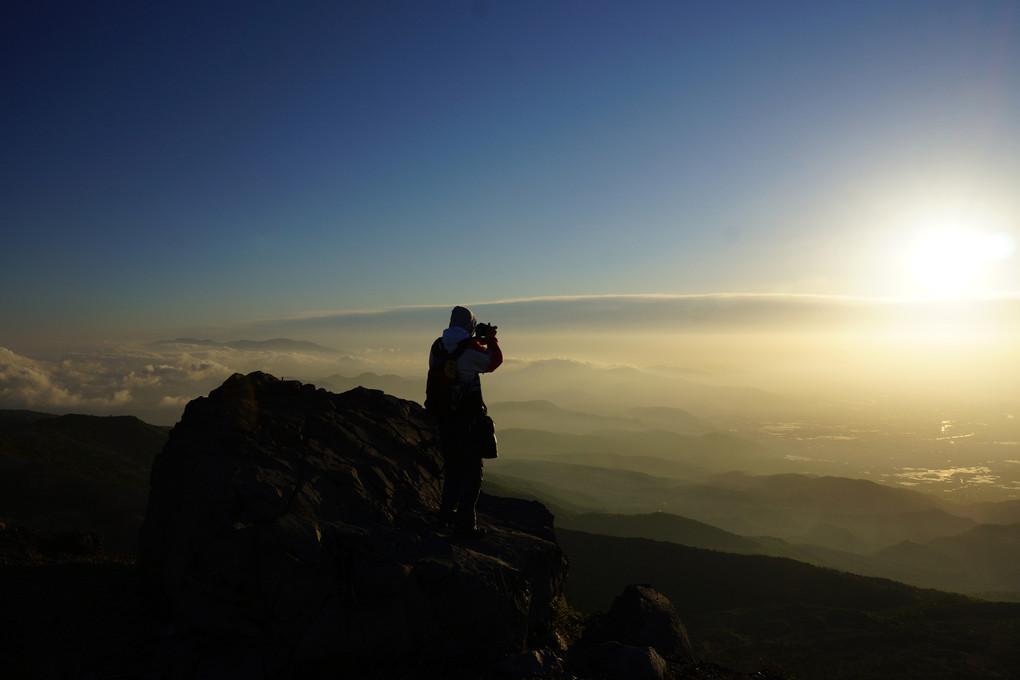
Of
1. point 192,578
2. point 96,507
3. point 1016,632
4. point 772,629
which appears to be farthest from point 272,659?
point 96,507

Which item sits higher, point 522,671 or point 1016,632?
point 522,671

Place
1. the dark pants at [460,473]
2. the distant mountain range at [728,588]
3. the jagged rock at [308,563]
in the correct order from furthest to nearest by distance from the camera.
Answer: the distant mountain range at [728,588], the dark pants at [460,473], the jagged rock at [308,563]

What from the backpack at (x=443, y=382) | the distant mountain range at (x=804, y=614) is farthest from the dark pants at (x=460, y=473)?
the distant mountain range at (x=804, y=614)

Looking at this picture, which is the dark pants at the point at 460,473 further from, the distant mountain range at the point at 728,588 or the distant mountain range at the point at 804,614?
the distant mountain range at the point at 728,588

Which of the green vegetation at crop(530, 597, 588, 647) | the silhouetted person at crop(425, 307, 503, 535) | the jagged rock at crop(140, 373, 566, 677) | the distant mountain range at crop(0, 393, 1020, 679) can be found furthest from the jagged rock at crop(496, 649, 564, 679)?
the distant mountain range at crop(0, 393, 1020, 679)

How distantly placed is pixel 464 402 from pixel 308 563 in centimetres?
341

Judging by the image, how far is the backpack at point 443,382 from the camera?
28.9 ft

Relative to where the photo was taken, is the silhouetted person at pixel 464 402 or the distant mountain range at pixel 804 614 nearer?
the silhouetted person at pixel 464 402

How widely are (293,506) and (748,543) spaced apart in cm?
14542

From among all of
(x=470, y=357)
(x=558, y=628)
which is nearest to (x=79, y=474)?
(x=558, y=628)

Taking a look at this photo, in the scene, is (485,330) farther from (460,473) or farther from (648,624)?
(648,624)

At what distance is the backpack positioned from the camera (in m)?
8.81

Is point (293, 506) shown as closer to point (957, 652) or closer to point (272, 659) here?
point (272, 659)

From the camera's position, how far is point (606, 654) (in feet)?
29.6
